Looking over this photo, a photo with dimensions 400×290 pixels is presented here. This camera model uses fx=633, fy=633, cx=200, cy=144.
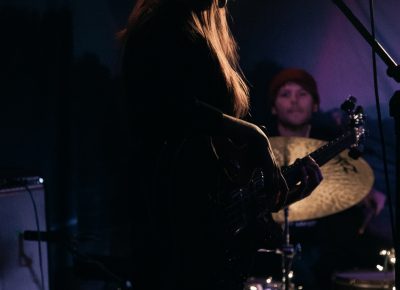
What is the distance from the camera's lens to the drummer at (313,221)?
13.1ft

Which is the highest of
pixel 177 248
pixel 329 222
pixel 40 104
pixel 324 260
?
pixel 40 104

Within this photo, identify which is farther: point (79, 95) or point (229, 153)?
point (79, 95)

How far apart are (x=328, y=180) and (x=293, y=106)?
2.70 feet

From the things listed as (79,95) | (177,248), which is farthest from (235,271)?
(79,95)

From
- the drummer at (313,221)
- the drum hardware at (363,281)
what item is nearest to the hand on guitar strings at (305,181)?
the drum hardware at (363,281)

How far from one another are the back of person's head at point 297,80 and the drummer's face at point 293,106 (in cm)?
2

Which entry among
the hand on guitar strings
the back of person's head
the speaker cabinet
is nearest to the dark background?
the back of person's head

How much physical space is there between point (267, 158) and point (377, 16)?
2.51 m

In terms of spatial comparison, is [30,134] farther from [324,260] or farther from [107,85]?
[324,260]

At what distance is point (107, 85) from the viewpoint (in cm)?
363

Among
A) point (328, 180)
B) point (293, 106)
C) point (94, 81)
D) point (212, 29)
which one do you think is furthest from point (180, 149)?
point (293, 106)

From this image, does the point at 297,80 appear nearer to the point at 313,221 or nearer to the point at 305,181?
the point at 313,221

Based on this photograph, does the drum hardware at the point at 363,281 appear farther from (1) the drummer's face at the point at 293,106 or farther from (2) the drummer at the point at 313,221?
(1) the drummer's face at the point at 293,106

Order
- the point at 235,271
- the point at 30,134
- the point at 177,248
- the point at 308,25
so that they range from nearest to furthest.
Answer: the point at 177,248, the point at 235,271, the point at 30,134, the point at 308,25
